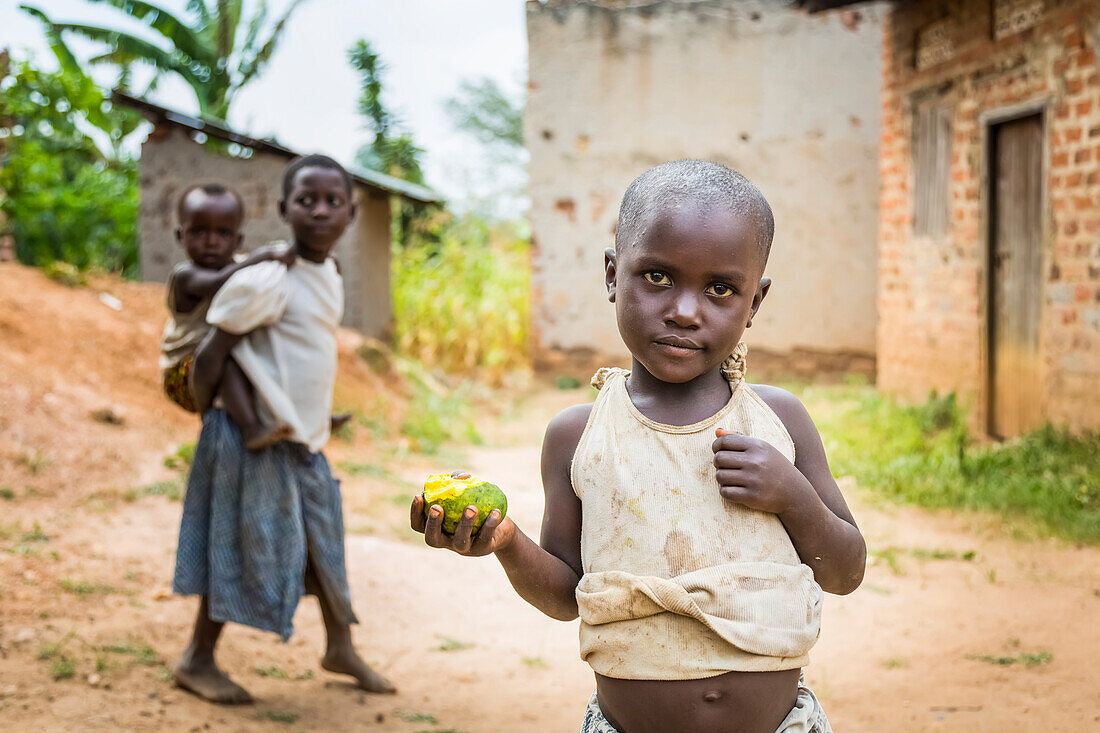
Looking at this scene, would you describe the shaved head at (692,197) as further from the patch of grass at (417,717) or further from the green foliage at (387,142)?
the green foliage at (387,142)

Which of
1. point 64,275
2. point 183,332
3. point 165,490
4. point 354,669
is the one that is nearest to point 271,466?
point 183,332

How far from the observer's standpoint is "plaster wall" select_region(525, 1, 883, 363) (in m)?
10.5

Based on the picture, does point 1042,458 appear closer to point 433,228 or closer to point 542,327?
point 542,327

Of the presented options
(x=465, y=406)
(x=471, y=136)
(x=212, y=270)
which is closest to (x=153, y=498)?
(x=212, y=270)

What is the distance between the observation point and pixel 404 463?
23.0 ft

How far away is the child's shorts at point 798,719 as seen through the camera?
1.59 m

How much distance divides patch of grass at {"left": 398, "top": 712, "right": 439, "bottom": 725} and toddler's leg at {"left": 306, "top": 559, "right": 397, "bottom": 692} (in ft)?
0.64

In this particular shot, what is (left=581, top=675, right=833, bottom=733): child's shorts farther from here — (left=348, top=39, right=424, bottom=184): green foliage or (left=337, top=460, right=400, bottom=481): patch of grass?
(left=348, top=39, right=424, bottom=184): green foliage

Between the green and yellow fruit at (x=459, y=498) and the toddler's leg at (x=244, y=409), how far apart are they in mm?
1792

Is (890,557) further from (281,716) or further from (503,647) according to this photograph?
(281,716)

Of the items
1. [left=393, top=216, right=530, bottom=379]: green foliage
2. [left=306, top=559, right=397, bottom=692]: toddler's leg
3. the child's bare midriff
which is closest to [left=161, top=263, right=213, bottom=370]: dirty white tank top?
[left=306, top=559, right=397, bottom=692]: toddler's leg

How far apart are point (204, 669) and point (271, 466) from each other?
2.28 ft

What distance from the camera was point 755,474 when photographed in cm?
146

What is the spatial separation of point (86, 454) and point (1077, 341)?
18.8 ft
